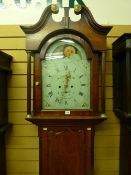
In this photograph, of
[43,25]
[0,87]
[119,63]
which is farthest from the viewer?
[119,63]

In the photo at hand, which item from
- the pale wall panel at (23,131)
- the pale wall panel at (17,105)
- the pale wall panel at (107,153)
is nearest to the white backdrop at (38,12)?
the pale wall panel at (17,105)

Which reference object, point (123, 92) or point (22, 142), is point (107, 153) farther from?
point (22, 142)

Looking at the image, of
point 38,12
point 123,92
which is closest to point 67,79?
point 123,92

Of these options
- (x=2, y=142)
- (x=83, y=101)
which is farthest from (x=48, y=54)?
(x=2, y=142)

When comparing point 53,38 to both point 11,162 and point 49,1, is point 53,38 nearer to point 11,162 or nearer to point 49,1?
point 49,1

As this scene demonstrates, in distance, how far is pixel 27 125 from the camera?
2250 millimetres

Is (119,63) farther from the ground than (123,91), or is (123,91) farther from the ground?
(119,63)

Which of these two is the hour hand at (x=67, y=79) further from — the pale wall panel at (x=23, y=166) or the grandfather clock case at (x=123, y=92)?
the pale wall panel at (x=23, y=166)

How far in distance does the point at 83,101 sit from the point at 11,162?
3.04 feet

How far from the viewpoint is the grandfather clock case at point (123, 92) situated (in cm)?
181

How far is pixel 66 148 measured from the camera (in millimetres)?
1949

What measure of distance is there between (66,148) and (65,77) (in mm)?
564

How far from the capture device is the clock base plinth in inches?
76.4

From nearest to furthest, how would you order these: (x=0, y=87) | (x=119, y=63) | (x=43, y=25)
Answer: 1. (x=43, y=25)
2. (x=0, y=87)
3. (x=119, y=63)
